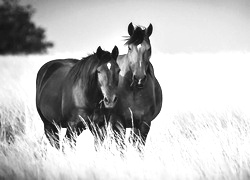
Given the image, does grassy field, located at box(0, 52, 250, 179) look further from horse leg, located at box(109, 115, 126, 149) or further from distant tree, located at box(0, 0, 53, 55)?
distant tree, located at box(0, 0, 53, 55)

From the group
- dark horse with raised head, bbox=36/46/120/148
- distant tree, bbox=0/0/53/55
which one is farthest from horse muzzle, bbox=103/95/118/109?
distant tree, bbox=0/0/53/55

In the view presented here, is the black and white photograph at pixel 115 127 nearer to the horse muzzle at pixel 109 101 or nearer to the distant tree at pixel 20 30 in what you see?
the horse muzzle at pixel 109 101

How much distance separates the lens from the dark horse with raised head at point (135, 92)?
502 cm

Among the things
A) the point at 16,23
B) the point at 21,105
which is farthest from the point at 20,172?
the point at 16,23

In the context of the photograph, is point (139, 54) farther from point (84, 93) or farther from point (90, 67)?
point (84, 93)

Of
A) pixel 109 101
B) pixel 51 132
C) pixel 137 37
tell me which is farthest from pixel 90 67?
pixel 51 132

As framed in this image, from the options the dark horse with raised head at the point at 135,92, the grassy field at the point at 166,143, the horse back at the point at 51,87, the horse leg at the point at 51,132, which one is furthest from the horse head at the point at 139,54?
the horse leg at the point at 51,132

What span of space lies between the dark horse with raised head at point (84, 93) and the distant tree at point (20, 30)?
21.0 m

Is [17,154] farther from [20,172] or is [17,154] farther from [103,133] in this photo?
[103,133]

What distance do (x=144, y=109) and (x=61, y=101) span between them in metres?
1.11

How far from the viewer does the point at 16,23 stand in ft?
90.6

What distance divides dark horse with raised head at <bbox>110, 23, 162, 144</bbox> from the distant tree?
70.6 feet

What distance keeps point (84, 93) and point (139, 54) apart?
84 centimetres

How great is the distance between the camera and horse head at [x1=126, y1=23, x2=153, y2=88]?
4887 millimetres
